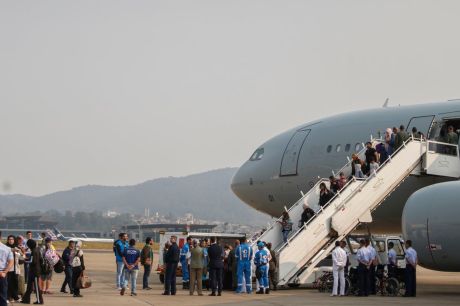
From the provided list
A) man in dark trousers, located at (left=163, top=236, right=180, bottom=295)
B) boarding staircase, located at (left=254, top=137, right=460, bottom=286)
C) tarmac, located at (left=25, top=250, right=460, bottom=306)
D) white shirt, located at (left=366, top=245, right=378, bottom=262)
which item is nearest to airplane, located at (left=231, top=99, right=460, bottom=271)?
boarding staircase, located at (left=254, top=137, right=460, bottom=286)

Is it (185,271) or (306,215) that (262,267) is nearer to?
(306,215)

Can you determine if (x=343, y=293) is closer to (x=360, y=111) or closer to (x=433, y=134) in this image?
(x=433, y=134)

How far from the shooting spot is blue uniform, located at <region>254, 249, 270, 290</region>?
2347 cm

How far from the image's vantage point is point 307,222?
2511 centimetres

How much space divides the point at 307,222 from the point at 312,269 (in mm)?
1317

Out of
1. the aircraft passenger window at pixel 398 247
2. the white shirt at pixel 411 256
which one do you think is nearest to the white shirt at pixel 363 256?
the white shirt at pixel 411 256

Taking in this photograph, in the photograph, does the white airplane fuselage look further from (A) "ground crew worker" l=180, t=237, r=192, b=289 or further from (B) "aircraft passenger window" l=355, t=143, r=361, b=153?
(A) "ground crew worker" l=180, t=237, r=192, b=289

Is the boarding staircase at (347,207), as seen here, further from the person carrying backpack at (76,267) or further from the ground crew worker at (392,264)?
the person carrying backpack at (76,267)

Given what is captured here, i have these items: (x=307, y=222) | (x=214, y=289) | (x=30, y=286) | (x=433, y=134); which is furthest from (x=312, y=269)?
(x=30, y=286)

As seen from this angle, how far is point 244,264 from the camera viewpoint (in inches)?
944

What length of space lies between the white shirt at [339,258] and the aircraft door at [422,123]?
6.21m

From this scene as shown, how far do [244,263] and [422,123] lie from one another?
808cm

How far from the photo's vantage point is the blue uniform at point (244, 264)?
944 inches

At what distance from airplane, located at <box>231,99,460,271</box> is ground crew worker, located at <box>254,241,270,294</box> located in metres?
3.75
